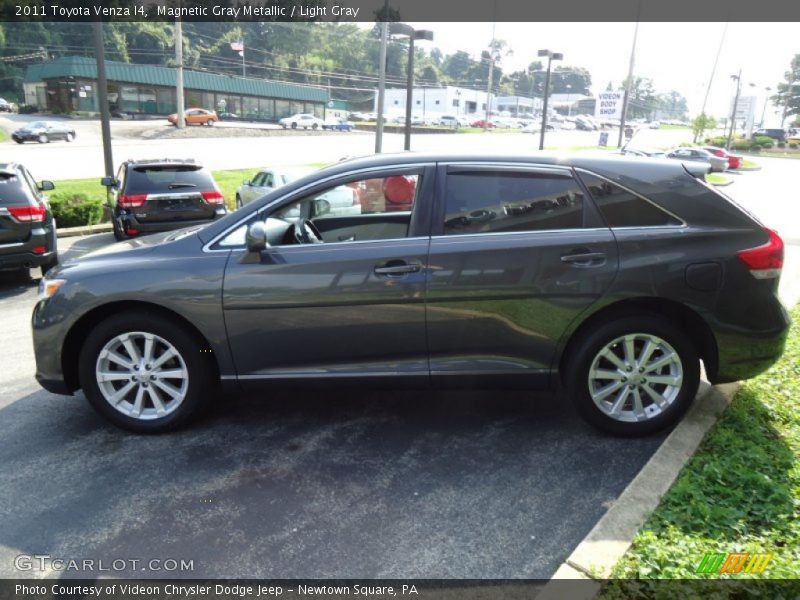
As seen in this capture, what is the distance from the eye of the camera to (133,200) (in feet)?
32.6

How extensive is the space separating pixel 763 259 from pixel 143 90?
228ft

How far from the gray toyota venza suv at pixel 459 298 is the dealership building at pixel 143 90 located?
59161mm

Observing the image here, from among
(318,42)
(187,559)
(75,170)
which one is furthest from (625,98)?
(318,42)

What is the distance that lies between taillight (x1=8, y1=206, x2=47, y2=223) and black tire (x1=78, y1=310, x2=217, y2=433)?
15.3 ft

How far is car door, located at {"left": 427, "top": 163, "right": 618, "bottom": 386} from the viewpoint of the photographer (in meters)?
3.80

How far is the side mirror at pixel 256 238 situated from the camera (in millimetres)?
3773

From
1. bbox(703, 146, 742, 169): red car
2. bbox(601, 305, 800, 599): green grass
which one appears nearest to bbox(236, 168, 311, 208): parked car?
bbox(601, 305, 800, 599): green grass

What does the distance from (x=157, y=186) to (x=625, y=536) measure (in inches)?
358

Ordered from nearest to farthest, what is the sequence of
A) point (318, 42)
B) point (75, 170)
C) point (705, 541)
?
point (705, 541)
point (75, 170)
point (318, 42)

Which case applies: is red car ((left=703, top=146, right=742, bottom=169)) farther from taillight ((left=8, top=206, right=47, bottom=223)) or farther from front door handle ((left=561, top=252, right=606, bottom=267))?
front door handle ((left=561, top=252, right=606, bottom=267))

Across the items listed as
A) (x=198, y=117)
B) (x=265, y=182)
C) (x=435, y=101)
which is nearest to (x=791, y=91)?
(x=435, y=101)

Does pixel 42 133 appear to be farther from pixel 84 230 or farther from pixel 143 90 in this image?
pixel 84 230

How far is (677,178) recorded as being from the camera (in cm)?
404

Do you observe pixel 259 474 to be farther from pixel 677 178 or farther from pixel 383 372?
pixel 677 178
